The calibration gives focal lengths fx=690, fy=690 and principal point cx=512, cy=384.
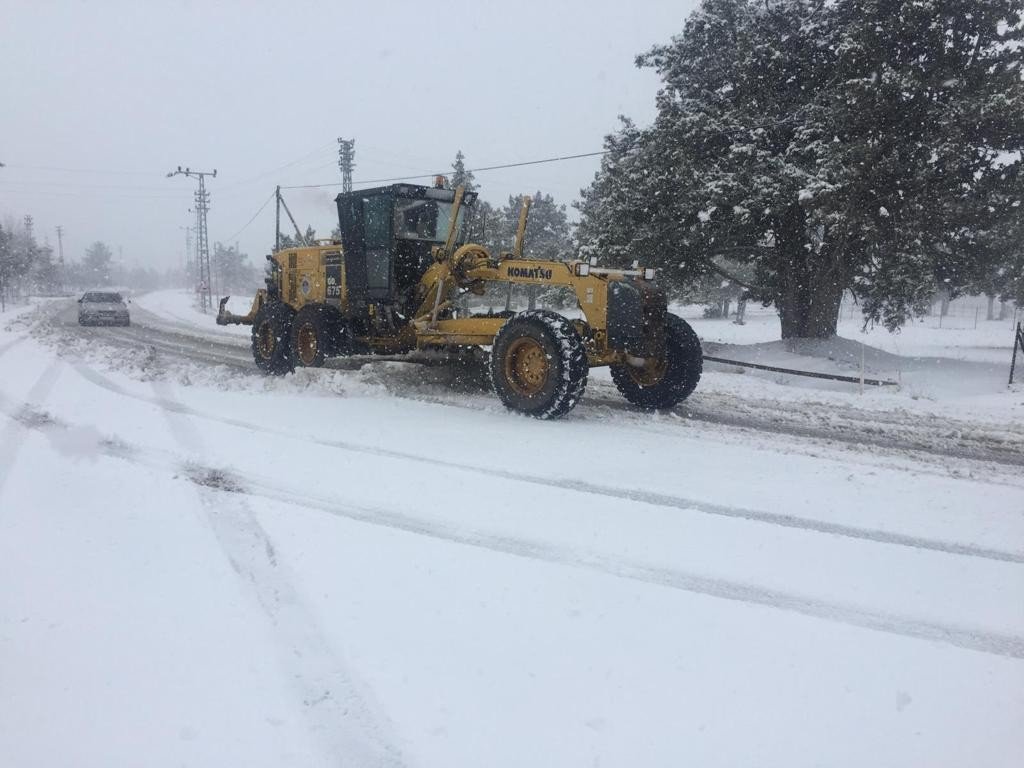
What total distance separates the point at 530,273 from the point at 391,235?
2631mm

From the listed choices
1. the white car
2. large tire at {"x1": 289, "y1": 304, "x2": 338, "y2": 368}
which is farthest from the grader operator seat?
the white car

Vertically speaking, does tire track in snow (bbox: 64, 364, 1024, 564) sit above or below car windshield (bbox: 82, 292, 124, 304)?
below

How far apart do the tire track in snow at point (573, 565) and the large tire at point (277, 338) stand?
6.44 m

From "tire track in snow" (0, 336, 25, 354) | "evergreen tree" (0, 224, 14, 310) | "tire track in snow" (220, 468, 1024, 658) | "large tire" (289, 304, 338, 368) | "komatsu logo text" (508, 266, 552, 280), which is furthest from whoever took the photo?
"evergreen tree" (0, 224, 14, 310)

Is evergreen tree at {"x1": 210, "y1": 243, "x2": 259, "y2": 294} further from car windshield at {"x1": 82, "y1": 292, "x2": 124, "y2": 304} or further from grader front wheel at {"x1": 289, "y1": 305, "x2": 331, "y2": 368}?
grader front wheel at {"x1": 289, "y1": 305, "x2": 331, "y2": 368}

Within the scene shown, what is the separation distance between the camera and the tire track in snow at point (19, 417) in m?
5.50

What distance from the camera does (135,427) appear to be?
665 centimetres

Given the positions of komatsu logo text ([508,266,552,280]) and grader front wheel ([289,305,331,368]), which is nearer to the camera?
komatsu logo text ([508,266,552,280])

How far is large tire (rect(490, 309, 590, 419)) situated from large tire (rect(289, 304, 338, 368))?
3.42 meters

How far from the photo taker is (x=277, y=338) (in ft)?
37.9

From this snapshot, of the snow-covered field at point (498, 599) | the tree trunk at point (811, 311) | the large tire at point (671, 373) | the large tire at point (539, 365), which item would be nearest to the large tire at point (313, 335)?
the large tire at point (539, 365)

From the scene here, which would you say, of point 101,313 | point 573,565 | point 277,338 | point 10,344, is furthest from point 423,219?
point 101,313

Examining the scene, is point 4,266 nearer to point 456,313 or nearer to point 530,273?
point 456,313

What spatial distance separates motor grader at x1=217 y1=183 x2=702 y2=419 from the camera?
7.68m
